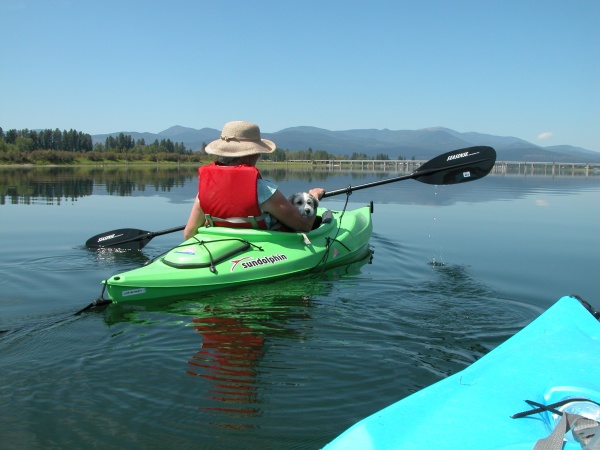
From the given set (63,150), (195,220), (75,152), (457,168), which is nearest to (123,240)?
(195,220)

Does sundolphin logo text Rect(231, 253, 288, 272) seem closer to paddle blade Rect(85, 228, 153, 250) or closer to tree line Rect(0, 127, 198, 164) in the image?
paddle blade Rect(85, 228, 153, 250)

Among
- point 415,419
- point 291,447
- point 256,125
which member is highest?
point 256,125

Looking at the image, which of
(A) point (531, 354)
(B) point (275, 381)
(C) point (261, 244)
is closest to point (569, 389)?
(A) point (531, 354)

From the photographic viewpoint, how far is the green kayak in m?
5.01

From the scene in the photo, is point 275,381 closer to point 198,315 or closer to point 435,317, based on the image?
point 198,315

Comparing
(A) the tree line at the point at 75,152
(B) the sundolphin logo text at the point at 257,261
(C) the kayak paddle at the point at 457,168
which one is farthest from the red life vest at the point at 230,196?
(A) the tree line at the point at 75,152

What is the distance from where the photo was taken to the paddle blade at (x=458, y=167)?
8.45 m

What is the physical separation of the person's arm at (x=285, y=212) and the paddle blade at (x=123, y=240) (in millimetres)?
2735

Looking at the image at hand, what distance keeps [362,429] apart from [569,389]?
1040mm

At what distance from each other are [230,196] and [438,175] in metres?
4.22

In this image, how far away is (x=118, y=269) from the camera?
22.5 ft

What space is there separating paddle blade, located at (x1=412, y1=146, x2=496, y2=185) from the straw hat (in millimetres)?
3455

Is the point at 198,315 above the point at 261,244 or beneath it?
beneath

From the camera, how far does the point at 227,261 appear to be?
562cm
